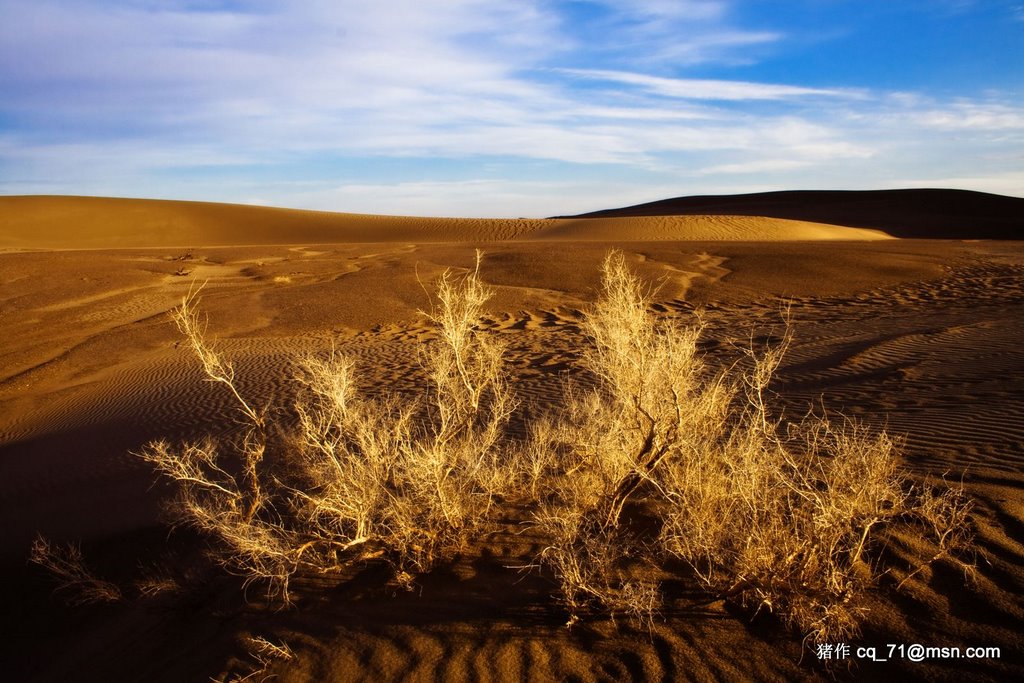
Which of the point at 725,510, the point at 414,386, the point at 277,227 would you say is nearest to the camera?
the point at 725,510

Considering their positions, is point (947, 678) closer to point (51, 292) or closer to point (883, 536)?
point (883, 536)

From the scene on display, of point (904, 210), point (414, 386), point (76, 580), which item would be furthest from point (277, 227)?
point (904, 210)

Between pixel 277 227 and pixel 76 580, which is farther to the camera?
pixel 277 227

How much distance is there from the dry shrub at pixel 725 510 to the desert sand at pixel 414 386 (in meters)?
0.20

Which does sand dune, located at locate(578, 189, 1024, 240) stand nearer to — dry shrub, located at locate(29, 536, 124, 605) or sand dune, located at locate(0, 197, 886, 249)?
sand dune, located at locate(0, 197, 886, 249)

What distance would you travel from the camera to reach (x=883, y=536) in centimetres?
412

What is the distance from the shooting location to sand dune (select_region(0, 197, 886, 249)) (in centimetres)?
3900

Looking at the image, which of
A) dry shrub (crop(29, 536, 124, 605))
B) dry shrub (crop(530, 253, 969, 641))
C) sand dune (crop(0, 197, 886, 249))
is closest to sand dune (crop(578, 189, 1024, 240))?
sand dune (crop(0, 197, 886, 249))

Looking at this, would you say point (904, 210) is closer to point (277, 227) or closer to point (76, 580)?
point (277, 227)

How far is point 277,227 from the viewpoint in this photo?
170ft

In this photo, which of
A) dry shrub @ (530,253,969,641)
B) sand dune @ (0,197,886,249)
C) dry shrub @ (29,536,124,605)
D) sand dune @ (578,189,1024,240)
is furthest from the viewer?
sand dune @ (578,189,1024,240)

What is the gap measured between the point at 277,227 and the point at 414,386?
4554 cm

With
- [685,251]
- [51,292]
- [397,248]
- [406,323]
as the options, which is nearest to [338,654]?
[406,323]

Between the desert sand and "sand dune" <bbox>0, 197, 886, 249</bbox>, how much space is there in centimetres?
1170
